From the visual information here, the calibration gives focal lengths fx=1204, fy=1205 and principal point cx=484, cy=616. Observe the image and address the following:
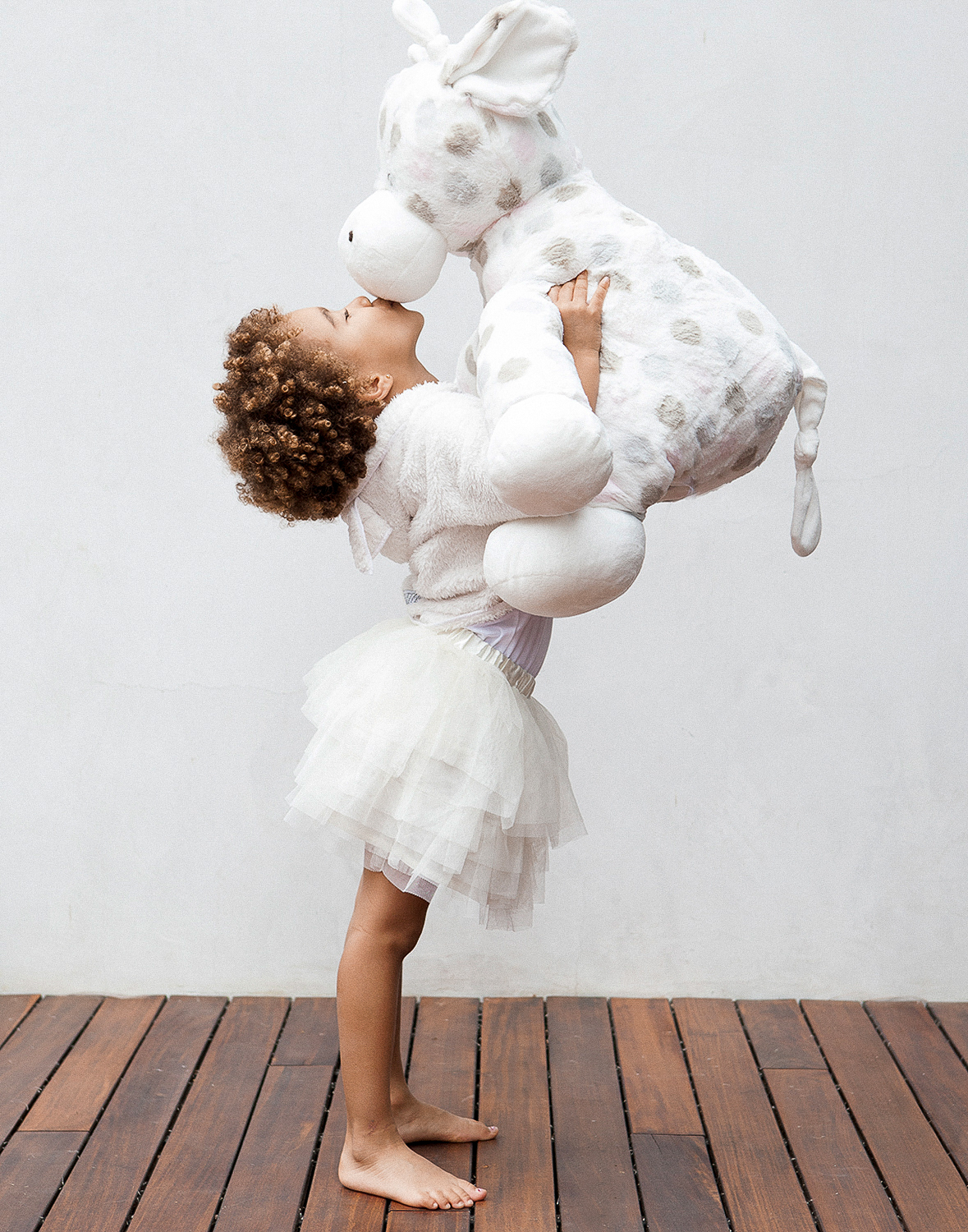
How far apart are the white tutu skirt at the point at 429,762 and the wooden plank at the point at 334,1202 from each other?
16.9 inches

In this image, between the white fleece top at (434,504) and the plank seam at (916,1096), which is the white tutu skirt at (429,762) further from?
the plank seam at (916,1096)

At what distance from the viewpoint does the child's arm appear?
4.36ft

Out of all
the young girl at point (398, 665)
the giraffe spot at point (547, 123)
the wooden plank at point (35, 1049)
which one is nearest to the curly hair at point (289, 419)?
the young girl at point (398, 665)

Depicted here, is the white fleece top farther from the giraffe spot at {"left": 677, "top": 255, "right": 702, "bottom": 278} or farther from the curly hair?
the giraffe spot at {"left": 677, "top": 255, "right": 702, "bottom": 278}

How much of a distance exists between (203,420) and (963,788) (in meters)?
1.55

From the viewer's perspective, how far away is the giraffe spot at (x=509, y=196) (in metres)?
1.40

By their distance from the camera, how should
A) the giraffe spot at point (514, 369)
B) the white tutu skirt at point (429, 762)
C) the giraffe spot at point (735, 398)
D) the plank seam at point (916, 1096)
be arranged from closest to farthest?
the giraffe spot at point (514, 369) → the giraffe spot at point (735, 398) → the white tutu skirt at point (429, 762) → the plank seam at point (916, 1096)

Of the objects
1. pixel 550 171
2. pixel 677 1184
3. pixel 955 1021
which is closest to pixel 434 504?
pixel 550 171

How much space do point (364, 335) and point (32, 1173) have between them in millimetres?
1230

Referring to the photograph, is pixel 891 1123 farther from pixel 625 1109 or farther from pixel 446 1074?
pixel 446 1074

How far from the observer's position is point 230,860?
7.43ft

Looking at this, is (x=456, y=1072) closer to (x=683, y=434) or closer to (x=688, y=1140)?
(x=688, y=1140)

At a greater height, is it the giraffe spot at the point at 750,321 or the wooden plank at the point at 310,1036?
the giraffe spot at the point at 750,321

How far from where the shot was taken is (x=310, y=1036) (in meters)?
2.11
